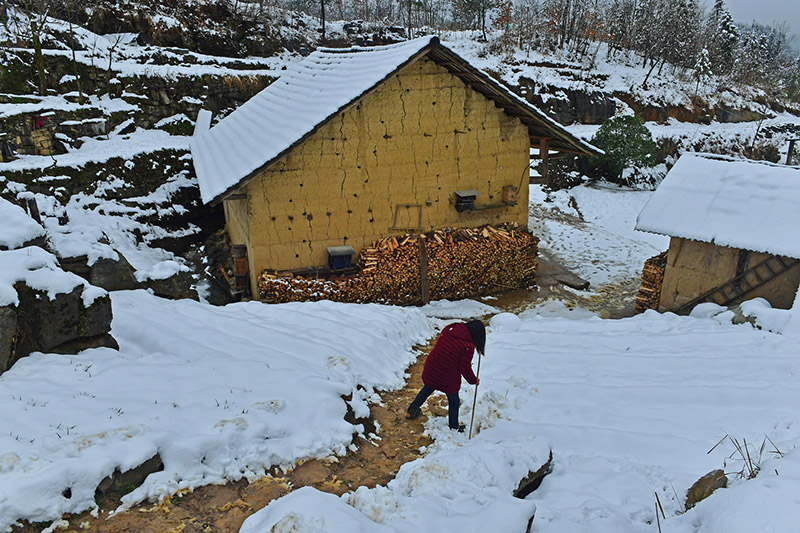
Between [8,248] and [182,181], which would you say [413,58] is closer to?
[8,248]

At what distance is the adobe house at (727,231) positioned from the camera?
10336 mm

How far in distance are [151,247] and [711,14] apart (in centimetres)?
6184

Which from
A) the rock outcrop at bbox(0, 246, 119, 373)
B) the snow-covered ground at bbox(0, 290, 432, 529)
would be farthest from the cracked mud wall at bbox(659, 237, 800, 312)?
the rock outcrop at bbox(0, 246, 119, 373)

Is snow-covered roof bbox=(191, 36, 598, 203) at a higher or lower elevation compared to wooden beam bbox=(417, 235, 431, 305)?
higher

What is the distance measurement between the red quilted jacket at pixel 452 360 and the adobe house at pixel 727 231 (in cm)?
763

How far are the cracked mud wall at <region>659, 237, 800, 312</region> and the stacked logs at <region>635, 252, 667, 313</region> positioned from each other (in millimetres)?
491

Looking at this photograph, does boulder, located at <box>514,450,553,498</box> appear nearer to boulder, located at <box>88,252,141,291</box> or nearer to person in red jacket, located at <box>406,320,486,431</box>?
person in red jacket, located at <box>406,320,486,431</box>

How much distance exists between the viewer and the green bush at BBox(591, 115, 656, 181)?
24438 millimetres

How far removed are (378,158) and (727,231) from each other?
800 cm

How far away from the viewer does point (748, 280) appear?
10688 mm

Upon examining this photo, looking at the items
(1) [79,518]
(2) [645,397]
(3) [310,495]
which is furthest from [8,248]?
(2) [645,397]

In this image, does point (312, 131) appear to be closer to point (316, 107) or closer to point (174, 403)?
point (316, 107)

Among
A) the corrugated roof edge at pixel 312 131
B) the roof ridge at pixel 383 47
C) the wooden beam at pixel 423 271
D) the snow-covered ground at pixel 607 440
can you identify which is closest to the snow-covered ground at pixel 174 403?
the snow-covered ground at pixel 607 440

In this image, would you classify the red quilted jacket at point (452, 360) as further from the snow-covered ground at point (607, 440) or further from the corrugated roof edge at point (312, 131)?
the corrugated roof edge at point (312, 131)
